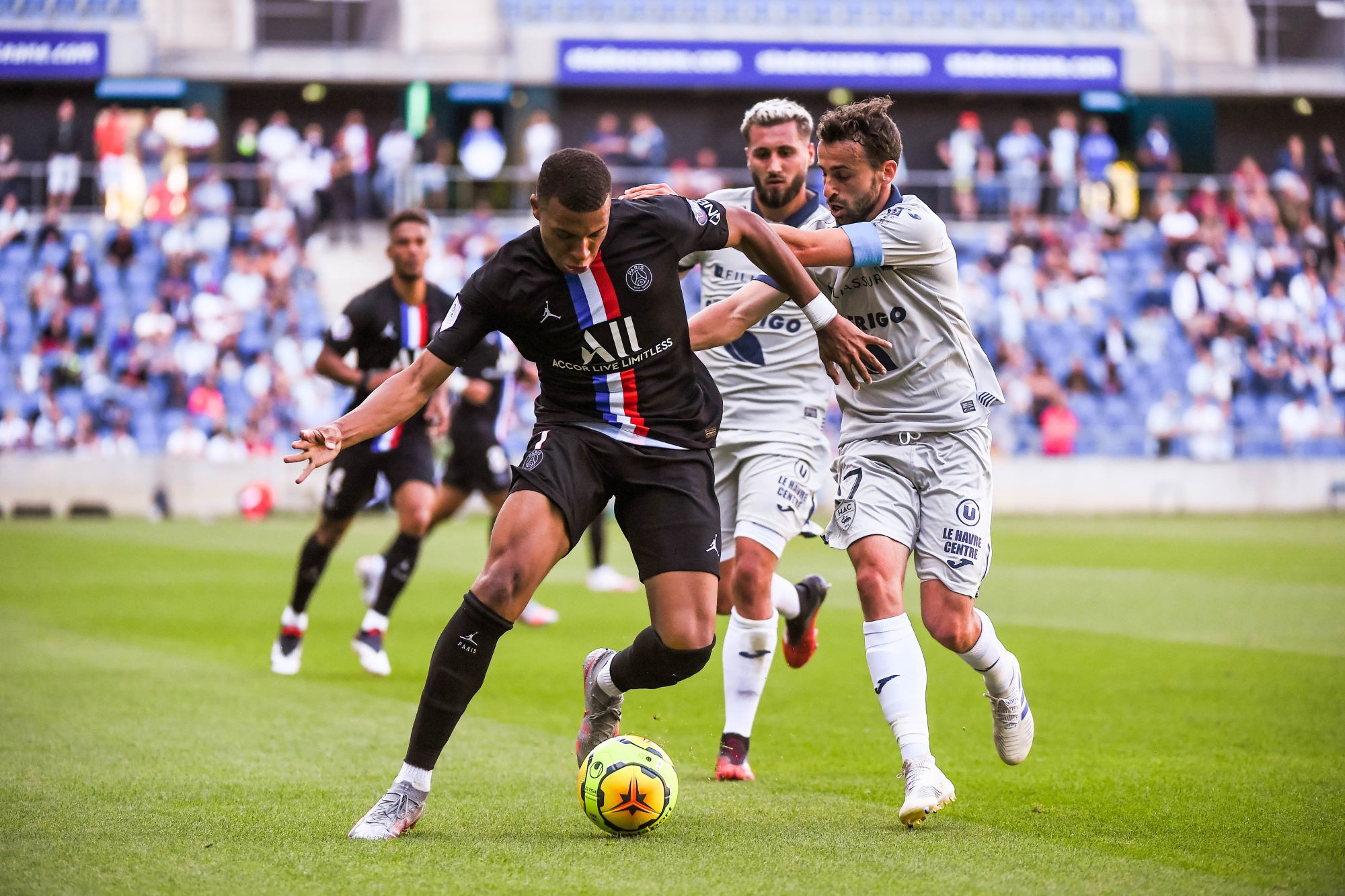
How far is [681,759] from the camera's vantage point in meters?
6.58

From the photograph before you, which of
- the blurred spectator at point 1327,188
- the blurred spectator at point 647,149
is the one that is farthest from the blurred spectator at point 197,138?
the blurred spectator at point 1327,188

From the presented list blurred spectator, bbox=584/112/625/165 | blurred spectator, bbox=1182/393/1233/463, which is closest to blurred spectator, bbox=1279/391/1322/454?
blurred spectator, bbox=1182/393/1233/463

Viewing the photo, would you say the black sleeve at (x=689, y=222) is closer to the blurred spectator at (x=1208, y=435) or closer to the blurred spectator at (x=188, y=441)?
the blurred spectator at (x=188, y=441)

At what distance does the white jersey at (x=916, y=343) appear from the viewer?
561 cm

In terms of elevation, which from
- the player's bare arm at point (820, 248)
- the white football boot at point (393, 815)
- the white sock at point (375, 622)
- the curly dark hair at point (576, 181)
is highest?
the curly dark hair at point (576, 181)

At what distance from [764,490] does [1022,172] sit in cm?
2440

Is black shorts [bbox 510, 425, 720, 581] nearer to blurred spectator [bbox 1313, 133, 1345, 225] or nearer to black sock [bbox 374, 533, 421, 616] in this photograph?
black sock [bbox 374, 533, 421, 616]

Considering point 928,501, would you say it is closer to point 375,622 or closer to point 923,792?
point 923,792

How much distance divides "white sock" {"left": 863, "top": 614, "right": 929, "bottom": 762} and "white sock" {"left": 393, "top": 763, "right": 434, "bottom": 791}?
1.58 meters

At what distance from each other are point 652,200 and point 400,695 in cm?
397

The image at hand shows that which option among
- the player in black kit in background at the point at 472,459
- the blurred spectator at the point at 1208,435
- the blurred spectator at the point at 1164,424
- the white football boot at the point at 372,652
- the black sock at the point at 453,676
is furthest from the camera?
the blurred spectator at the point at 1208,435

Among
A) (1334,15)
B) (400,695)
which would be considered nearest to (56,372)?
(400,695)

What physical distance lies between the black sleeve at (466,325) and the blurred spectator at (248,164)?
953 inches

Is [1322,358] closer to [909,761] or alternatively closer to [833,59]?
[833,59]
